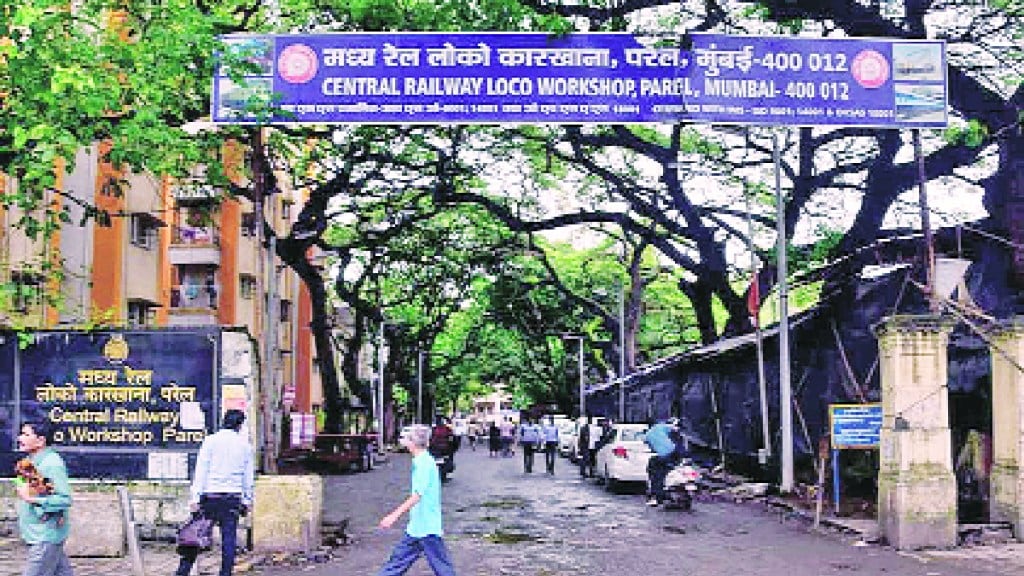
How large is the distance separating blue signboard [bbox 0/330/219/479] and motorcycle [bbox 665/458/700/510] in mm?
9285

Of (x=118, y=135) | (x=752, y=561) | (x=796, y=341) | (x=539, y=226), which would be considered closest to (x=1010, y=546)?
(x=752, y=561)

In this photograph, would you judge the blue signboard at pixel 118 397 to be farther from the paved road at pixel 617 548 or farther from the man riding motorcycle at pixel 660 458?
the man riding motorcycle at pixel 660 458

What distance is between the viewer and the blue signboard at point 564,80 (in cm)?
1363

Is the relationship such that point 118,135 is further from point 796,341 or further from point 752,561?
point 796,341

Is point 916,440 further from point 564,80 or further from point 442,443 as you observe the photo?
point 442,443

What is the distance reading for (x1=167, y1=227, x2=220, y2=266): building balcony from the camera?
141 ft

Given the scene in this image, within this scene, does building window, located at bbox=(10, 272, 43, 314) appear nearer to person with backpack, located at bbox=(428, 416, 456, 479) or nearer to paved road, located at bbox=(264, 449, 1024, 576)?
paved road, located at bbox=(264, 449, 1024, 576)

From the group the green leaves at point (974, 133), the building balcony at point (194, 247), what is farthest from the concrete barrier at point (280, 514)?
the building balcony at point (194, 247)

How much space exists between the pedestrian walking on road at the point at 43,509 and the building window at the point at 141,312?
22.0m

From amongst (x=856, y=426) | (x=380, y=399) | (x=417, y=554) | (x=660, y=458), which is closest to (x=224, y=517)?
(x=417, y=554)

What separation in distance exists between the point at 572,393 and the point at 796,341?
5211cm

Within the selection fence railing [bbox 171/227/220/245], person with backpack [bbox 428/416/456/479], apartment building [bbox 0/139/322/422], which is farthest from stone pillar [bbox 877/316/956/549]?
fence railing [bbox 171/227/220/245]

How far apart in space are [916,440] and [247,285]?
119ft

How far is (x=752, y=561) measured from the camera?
502 inches
